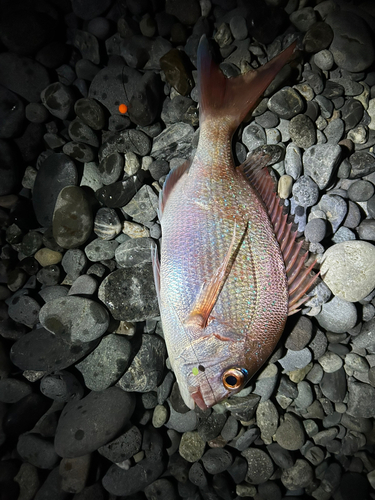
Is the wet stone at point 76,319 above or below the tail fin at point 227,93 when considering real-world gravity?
below

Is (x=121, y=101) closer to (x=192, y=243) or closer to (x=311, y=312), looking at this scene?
(x=192, y=243)

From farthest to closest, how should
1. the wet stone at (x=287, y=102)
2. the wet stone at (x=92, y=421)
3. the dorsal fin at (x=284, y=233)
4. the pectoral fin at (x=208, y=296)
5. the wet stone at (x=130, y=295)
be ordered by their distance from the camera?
the wet stone at (x=287, y=102)
the wet stone at (x=130, y=295)
the wet stone at (x=92, y=421)
the dorsal fin at (x=284, y=233)
the pectoral fin at (x=208, y=296)

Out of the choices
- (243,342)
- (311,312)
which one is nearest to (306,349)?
(311,312)

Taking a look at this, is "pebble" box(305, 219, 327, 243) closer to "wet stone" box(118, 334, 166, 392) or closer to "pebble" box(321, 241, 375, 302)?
"pebble" box(321, 241, 375, 302)

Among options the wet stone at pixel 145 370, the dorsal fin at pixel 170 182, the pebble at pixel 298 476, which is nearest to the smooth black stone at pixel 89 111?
the dorsal fin at pixel 170 182

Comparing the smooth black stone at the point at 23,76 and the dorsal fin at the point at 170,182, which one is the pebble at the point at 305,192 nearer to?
the dorsal fin at the point at 170,182

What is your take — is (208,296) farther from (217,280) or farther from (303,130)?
(303,130)
